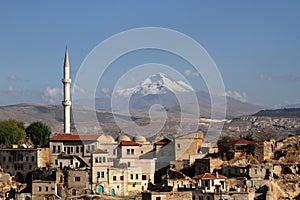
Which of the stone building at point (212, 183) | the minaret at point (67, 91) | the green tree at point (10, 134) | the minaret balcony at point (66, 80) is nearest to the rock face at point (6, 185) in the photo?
the green tree at point (10, 134)

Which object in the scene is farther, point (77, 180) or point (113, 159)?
point (113, 159)

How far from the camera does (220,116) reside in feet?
589

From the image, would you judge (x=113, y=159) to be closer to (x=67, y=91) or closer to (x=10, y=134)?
(x=10, y=134)

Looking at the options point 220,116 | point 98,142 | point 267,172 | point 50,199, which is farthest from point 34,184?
point 220,116

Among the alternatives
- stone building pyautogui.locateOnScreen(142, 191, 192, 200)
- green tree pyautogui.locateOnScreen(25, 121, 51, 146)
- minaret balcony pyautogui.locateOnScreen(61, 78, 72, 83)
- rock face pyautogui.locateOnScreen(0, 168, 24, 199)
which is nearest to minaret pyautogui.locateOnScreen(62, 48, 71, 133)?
minaret balcony pyautogui.locateOnScreen(61, 78, 72, 83)

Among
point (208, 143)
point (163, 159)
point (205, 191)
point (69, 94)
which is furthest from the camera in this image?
point (69, 94)

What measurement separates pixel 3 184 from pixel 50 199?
16.9ft

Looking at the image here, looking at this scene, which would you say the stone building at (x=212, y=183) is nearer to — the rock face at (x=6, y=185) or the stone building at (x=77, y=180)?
the stone building at (x=77, y=180)

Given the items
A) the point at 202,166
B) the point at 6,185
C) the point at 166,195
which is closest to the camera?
the point at 166,195

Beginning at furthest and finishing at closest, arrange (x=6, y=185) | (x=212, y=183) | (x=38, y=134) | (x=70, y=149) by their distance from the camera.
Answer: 1. (x=38, y=134)
2. (x=70, y=149)
3. (x=6, y=185)
4. (x=212, y=183)

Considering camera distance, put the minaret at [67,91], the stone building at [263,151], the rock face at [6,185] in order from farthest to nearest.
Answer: the minaret at [67,91] < the stone building at [263,151] < the rock face at [6,185]

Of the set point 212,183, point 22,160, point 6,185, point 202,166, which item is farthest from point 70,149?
point 212,183

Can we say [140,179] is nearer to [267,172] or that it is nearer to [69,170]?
[69,170]

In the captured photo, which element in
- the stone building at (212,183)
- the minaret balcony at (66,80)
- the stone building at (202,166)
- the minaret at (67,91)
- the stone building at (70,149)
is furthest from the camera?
the minaret balcony at (66,80)
